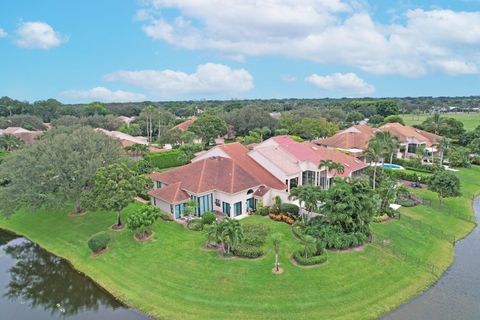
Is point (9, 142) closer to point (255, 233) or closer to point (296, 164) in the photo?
point (296, 164)

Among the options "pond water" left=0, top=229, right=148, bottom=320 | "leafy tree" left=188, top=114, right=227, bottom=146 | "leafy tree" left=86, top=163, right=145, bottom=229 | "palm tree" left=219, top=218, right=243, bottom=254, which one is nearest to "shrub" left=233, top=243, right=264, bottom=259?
"palm tree" left=219, top=218, right=243, bottom=254

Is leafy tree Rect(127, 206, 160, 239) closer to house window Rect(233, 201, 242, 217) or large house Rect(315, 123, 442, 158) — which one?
house window Rect(233, 201, 242, 217)

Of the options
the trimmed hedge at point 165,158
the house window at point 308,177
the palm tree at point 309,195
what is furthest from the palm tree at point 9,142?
the palm tree at point 309,195

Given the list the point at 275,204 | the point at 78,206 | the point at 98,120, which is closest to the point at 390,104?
the point at 98,120

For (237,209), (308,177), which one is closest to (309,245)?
(237,209)

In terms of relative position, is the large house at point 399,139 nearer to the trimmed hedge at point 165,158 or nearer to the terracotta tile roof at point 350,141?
the terracotta tile roof at point 350,141
